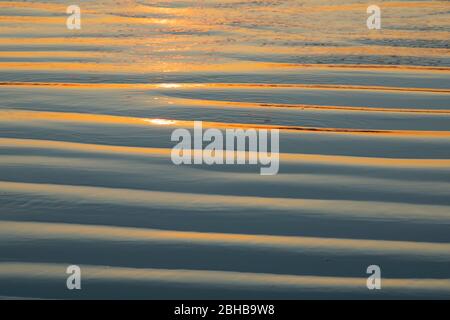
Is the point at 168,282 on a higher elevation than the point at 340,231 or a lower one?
lower

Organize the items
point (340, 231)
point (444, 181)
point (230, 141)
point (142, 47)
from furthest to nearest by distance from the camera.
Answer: point (142, 47)
point (230, 141)
point (444, 181)
point (340, 231)

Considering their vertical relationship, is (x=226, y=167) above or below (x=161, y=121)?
below

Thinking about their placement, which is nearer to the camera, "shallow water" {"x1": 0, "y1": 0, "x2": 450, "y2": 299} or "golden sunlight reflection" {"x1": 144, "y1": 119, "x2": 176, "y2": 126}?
"shallow water" {"x1": 0, "y1": 0, "x2": 450, "y2": 299}

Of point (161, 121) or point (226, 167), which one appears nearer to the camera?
point (226, 167)

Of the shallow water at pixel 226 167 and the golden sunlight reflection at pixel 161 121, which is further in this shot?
the golden sunlight reflection at pixel 161 121

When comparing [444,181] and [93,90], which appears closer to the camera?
[444,181]

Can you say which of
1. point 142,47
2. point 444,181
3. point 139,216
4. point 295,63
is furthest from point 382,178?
point 142,47
